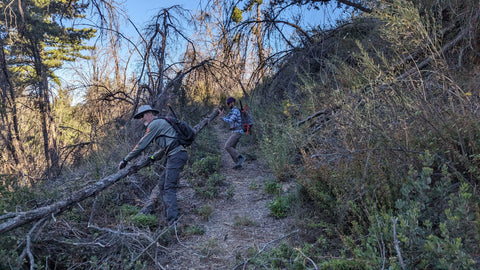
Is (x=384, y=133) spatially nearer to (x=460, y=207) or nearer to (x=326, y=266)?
(x=460, y=207)

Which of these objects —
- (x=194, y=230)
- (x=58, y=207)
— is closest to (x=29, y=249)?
(x=58, y=207)

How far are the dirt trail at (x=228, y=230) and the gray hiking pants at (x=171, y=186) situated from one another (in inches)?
10.0

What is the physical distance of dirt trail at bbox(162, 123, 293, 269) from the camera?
3.79 m

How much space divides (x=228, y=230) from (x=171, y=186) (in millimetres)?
1220

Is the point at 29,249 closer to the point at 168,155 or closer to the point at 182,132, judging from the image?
the point at 168,155

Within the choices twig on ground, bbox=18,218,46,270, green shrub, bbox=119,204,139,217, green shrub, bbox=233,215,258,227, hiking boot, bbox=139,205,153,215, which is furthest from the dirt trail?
twig on ground, bbox=18,218,46,270

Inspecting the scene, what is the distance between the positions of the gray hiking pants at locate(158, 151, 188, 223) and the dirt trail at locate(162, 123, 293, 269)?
0.83 ft

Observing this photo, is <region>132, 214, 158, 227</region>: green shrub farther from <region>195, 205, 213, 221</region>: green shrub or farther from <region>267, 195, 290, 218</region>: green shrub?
<region>267, 195, 290, 218</region>: green shrub

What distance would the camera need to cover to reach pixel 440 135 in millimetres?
2855

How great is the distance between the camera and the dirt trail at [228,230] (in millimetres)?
3791

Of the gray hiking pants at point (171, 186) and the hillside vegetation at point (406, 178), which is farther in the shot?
the gray hiking pants at point (171, 186)

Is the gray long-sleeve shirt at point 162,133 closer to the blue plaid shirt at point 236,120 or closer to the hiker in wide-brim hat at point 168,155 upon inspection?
the hiker in wide-brim hat at point 168,155

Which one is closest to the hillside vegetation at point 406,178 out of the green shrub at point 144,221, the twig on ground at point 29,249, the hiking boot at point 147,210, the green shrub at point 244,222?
the green shrub at point 244,222

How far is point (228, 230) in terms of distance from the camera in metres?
4.71
